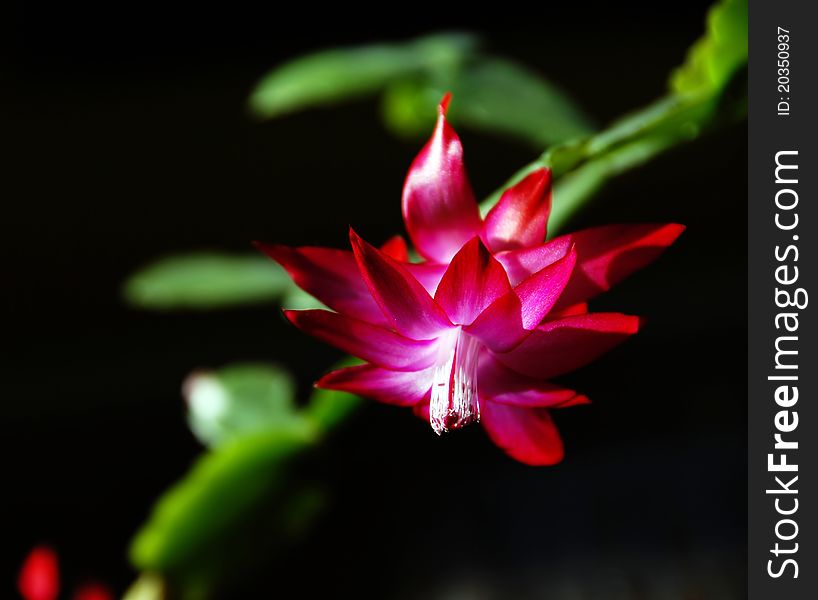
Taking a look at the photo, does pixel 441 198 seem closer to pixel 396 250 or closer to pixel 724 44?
pixel 396 250


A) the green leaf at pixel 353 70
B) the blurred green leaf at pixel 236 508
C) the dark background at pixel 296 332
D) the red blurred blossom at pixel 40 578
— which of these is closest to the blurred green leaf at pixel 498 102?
the green leaf at pixel 353 70

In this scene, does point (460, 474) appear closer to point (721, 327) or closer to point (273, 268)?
point (721, 327)

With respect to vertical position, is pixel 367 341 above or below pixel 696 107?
below

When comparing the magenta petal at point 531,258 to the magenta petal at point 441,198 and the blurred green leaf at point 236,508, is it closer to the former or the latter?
the magenta petal at point 441,198

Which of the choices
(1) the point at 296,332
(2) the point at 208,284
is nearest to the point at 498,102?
(2) the point at 208,284

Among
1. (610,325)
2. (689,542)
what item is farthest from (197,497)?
(689,542)

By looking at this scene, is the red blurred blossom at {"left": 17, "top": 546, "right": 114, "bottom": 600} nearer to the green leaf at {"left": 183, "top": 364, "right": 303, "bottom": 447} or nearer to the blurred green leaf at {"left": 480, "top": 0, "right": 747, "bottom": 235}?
the green leaf at {"left": 183, "top": 364, "right": 303, "bottom": 447}
